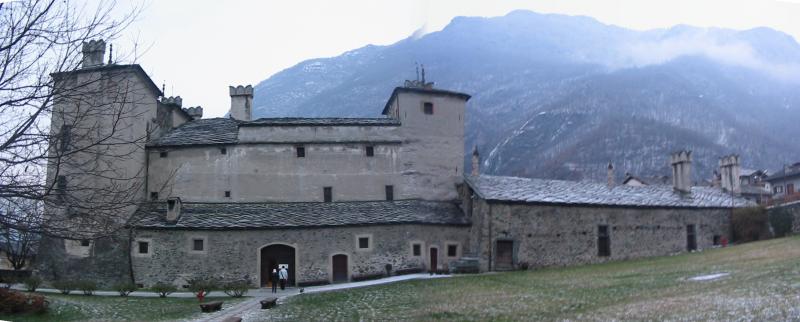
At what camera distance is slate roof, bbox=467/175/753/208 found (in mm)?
33506

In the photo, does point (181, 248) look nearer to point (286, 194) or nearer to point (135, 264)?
point (135, 264)

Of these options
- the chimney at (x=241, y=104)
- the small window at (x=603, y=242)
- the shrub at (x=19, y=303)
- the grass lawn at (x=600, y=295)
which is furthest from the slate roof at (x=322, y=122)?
the shrub at (x=19, y=303)

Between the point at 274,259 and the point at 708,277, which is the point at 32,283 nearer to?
A: the point at 274,259

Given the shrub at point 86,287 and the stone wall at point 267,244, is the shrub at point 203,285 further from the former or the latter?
the shrub at point 86,287

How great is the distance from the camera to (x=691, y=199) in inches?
1487

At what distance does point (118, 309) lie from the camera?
73.4 feet

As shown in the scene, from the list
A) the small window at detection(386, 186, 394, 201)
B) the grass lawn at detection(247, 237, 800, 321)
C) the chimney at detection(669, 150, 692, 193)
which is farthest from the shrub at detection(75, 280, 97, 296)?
the chimney at detection(669, 150, 692, 193)

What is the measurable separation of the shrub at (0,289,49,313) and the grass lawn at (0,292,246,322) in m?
0.25

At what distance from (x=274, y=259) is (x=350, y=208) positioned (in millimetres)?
4306

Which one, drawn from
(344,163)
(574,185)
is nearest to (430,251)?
(344,163)

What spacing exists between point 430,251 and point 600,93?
80.0 m

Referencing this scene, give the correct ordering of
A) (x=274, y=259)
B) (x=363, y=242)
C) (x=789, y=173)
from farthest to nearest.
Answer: (x=789, y=173) < (x=363, y=242) < (x=274, y=259)

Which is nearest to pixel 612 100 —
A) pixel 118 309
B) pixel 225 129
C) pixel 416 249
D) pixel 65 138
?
pixel 225 129

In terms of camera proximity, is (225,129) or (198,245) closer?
(198,245)
